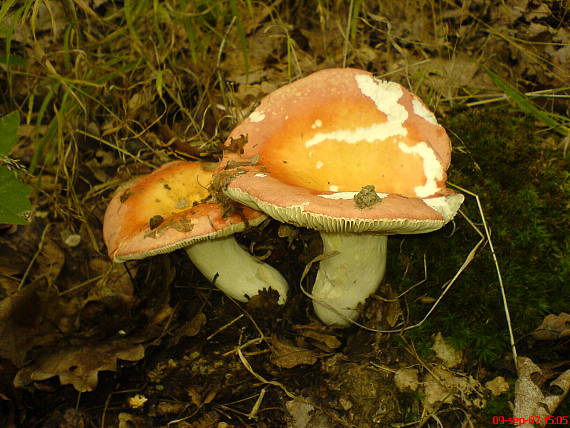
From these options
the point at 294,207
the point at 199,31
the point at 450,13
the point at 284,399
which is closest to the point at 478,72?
the point at 450,13

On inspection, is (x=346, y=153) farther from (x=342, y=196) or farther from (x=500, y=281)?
(x=500, y=281)

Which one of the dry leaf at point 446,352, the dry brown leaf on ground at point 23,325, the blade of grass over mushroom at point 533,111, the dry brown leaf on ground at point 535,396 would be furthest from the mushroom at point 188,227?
the blade of grass over mushroom at point 533,111

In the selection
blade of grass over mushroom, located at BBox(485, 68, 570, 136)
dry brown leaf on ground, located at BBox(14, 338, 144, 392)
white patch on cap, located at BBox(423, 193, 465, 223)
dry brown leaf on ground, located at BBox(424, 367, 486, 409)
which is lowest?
dry brown leaf on ground, located at BBox(424, 367, 486, 409)

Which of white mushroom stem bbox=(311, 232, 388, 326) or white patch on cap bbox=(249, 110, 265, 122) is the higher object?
white patch on cap bbox=(249, 110, 265, 122)

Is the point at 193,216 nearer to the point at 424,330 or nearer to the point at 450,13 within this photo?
the point at 424,330

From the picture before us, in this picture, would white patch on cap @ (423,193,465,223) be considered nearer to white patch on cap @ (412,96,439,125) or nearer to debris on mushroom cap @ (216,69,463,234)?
debris on mushroom cap @ (216,69,463,234)

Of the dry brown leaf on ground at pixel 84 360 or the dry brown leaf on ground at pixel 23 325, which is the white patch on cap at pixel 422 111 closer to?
the dry brown leaf on ground at pixel 84 360

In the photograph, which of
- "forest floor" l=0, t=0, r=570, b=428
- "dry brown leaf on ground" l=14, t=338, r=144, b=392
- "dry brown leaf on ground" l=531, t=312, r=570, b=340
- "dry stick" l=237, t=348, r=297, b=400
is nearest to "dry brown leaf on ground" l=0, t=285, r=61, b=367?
"forest floor" l=0, t=0, r=570, b=428
